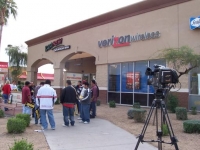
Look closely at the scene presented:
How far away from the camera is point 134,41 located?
1752cm

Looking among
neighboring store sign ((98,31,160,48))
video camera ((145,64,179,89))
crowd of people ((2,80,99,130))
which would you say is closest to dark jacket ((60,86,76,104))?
crowd of people ((2,80,99,130))

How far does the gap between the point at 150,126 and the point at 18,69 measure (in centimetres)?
3492

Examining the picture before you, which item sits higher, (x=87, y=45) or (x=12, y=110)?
(x=87, y=45)

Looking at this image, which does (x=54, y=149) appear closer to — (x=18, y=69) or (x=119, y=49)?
(x=119, y=49)

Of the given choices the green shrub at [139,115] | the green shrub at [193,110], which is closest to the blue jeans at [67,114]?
the green shrub at [139,115]

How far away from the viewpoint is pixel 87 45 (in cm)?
2148

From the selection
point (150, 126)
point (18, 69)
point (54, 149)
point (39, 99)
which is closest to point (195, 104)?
point (150, 126)

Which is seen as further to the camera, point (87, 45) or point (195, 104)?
point (87, 45)

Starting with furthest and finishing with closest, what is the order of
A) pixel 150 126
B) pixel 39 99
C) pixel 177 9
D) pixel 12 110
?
1. pixel 177 9
2. pixel 12 110
3. pixel 150 126
4. pixel 39 99

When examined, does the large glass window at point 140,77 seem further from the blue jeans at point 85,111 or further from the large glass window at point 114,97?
the blue jeans at point 85,111

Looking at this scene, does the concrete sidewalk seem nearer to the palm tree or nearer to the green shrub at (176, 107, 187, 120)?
the green shrub at (176, 107, 187, 120)

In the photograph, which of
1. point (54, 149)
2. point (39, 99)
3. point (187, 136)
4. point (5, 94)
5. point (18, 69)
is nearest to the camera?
point (54, 149)

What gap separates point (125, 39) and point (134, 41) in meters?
0.84

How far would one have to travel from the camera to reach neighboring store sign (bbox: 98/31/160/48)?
16.4 m
